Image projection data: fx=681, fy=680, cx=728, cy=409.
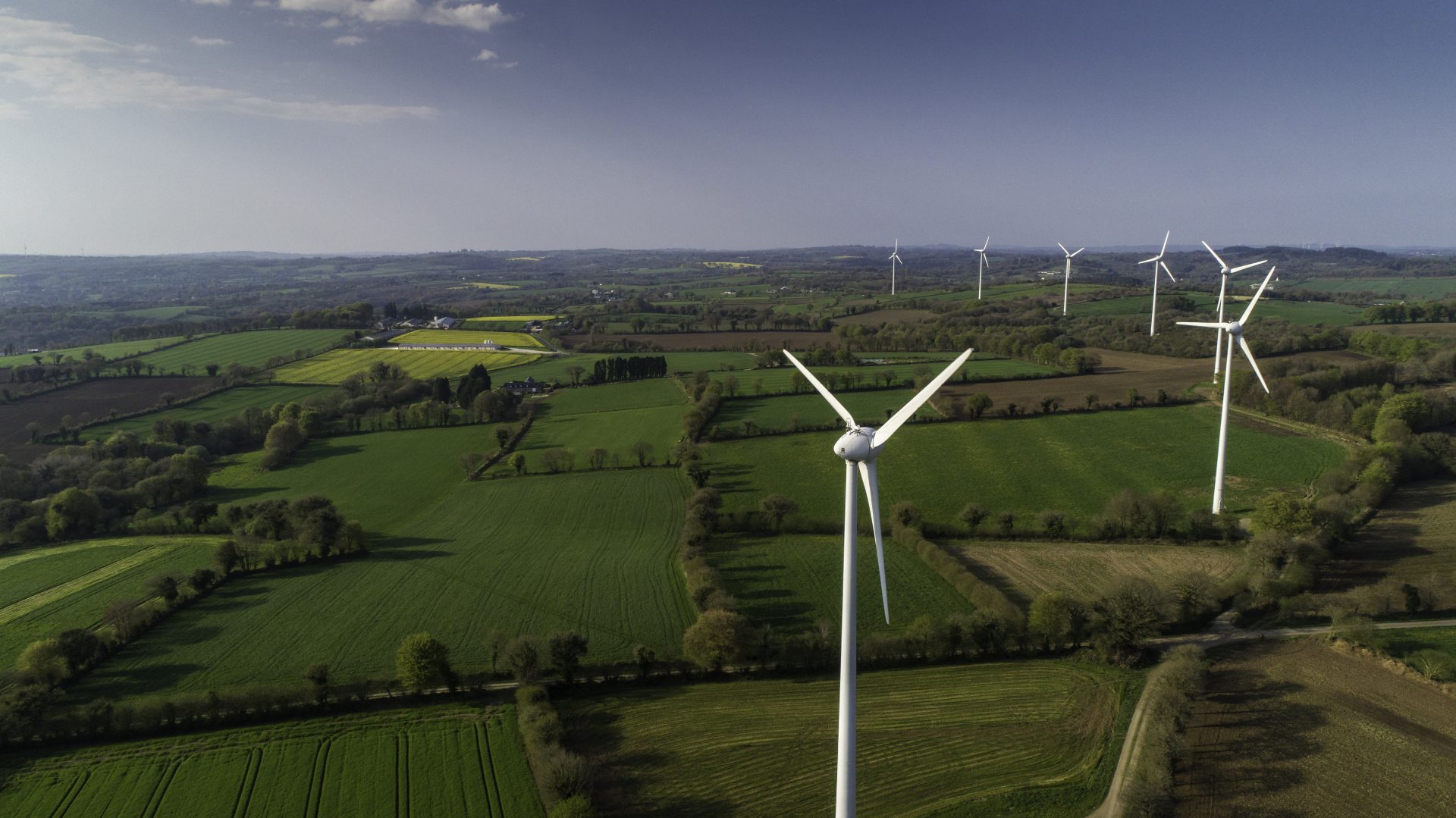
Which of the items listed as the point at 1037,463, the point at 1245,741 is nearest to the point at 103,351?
the point at 1037,463

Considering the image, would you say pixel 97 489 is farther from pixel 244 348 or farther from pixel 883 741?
pixel 244 348

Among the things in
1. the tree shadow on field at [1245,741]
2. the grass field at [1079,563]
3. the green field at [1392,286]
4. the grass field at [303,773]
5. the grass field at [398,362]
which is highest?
the green field at [1392,286]

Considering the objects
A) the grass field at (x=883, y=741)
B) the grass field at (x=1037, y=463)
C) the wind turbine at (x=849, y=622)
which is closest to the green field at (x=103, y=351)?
the grass field at (x=1037, y=463)

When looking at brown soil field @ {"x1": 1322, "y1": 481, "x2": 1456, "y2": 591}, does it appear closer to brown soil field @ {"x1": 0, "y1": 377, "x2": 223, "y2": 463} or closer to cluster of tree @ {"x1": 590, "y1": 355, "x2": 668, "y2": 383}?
cluster of tree @ {"x1": 590, "y1": 355, "x2": 668, "y2": 383}

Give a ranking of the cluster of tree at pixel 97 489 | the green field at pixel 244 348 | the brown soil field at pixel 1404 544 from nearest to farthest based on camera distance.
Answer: the brown soil field at pixel 1404 544 → the cluster of tree at pixel 97 489 → the green field at pixel 244 348

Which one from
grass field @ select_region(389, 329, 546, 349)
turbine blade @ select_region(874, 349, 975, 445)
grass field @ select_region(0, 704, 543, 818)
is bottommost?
grass field @ select_region(0, 704, 543, 818)

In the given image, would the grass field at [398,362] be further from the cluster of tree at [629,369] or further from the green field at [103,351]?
the green field at [103,351]

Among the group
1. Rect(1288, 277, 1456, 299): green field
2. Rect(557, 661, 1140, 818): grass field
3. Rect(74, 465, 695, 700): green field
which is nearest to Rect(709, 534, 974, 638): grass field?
Rect(74, 465, 695, 700): green field
